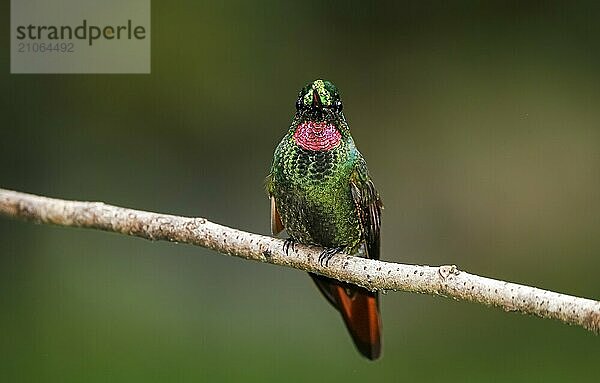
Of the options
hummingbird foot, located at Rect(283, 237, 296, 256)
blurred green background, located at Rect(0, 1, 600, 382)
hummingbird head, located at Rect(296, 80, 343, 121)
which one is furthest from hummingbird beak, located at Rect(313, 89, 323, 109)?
blurred green background, located at Rect(0, 1, 600, 382)

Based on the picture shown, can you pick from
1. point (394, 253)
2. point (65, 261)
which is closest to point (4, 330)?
point (65, 261)

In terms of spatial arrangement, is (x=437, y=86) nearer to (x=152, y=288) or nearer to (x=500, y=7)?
(x=500, y=7)

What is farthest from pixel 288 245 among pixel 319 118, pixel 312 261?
pixel 319 118

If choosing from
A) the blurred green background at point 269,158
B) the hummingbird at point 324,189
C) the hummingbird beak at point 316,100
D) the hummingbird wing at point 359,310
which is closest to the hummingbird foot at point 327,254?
the hummingbird at point 324,189

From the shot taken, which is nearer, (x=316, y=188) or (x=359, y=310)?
(x=316, y=188)

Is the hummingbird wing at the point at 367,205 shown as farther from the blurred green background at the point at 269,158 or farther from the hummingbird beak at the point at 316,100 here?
the blurred green background at the point at 269,158

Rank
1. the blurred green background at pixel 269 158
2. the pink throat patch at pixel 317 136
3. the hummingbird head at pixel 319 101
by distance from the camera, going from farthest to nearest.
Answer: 1. the blurred green background at pixel 269 158
2. the pink throat patch at pixel 317 136
3. the hummingbird head at pixel 319 101

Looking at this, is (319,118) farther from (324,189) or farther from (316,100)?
(324,189)
